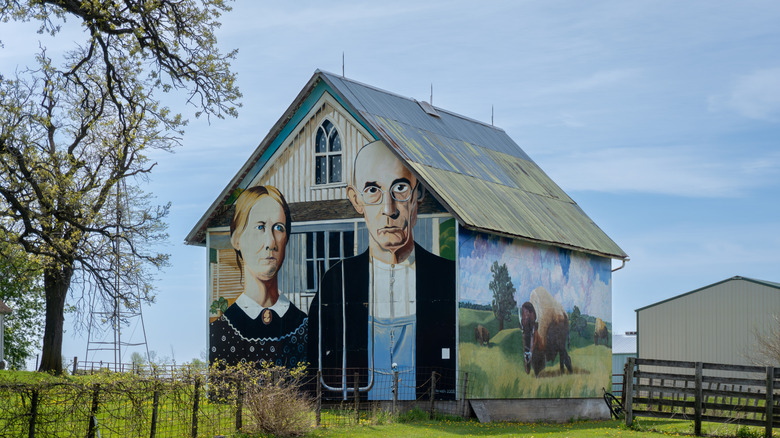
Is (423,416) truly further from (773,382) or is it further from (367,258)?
(773,382)

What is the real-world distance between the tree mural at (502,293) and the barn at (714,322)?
55.4 ft

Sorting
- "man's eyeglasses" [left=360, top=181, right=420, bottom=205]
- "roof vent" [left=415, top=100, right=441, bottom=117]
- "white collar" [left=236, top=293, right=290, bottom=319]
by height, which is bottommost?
"white collar" [left=236, top=293, right=290, bottom=319]

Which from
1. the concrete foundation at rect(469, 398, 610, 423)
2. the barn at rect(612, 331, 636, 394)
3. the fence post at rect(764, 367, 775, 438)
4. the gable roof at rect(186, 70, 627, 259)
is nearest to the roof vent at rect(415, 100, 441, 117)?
the gable roof at rect(186, 70, 627, 259)

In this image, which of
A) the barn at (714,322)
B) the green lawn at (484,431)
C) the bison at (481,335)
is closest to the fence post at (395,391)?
the green lawn at (484,431)

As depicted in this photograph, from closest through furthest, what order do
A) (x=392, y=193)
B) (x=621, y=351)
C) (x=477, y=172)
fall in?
(x=392, y=193)
(x=477, y=172)
(x=621, y=351)

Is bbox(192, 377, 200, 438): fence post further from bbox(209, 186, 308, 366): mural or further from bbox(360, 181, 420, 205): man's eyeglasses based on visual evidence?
bbox(360, 181, 420, 205): man's eyeglasses

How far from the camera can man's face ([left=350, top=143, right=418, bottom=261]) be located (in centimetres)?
2706

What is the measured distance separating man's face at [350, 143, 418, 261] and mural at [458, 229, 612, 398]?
67.9 inches

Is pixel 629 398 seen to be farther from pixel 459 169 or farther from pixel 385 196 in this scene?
pixel 459 169

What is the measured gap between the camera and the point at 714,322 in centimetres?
4247

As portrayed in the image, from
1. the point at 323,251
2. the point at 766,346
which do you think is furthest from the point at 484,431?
the point at 766,346

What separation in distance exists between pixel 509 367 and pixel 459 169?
6.40 metres

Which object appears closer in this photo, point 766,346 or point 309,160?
point 309,160

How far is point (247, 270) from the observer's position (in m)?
30.0
